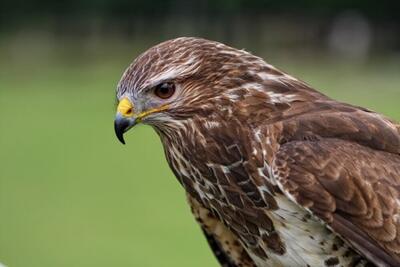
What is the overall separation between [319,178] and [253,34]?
99.7ft

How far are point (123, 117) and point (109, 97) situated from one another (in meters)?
25.1

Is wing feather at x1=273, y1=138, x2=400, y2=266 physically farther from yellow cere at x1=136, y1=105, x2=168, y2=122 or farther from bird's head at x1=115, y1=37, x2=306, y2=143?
yellow cere at x1=136, y1=105, x2=168, y2=122

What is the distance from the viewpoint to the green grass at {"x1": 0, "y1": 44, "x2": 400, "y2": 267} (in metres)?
16.3

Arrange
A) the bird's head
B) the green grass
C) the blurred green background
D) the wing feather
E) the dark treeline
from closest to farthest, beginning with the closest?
the wing feather, the bird's head, the green grass, the blurred green background, the dark treeline

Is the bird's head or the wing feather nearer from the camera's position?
the wing feather

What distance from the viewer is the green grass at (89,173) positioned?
53.6ft

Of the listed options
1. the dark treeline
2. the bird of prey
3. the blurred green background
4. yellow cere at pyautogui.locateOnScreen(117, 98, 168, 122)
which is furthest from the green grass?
yellow cere at pyautogui.locateOnScreen(117, 98, 168, 122)

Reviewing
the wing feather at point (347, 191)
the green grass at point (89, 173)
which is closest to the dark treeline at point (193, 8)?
the green grass at point (89, 173)

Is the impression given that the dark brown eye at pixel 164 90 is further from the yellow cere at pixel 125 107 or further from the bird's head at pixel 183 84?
the yellow cere at pixel 125 107

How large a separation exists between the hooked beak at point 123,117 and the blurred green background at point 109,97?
9.94 m

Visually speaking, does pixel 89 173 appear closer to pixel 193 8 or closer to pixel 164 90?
pixel 193 8

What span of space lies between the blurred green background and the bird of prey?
32.6ft

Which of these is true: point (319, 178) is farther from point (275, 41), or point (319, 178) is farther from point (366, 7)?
point (366, 7)

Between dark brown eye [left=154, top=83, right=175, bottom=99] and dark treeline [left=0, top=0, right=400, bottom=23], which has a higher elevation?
dark brown eye [left=154, top=83, right=175, bottom=99]
